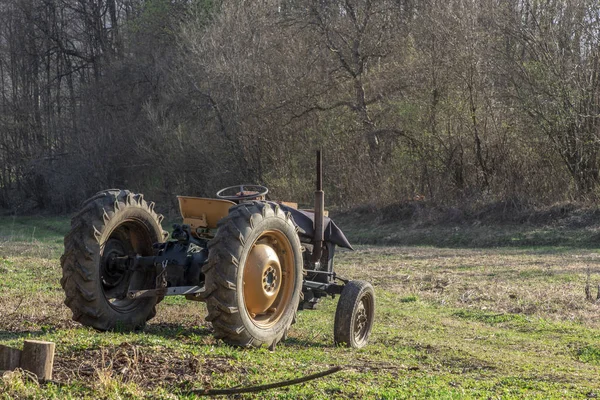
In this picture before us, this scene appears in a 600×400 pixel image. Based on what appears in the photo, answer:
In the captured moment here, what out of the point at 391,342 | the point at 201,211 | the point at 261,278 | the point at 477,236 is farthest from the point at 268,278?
the point at 477,236

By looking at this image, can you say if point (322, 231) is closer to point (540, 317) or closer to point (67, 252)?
point (67, 252)

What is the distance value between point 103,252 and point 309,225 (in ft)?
7.70

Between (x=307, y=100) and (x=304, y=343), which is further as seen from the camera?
(x=307, y=100)

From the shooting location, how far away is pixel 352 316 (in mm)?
8477

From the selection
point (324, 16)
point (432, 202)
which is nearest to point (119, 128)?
point (324, 16)

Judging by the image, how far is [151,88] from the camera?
1756 inches

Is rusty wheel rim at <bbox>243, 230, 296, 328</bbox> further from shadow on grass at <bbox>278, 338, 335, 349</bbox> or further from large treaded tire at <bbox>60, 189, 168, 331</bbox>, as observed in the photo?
large treaded tire at <bbox>60, 189, 168, 331</bbox>

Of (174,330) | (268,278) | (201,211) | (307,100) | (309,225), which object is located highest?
(307,100)

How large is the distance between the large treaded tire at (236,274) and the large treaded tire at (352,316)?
960mm

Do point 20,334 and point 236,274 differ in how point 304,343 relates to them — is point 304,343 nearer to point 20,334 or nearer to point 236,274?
point 236,274

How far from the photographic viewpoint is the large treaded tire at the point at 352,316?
333 inches

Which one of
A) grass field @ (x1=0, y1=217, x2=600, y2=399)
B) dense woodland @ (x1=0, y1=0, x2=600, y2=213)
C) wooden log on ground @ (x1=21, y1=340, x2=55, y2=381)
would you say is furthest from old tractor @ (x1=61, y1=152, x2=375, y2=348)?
dense woodland @ (x1=0, y1=0, x2=600, y2=213)

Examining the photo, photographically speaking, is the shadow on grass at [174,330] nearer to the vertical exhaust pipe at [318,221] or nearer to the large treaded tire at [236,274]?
the large treaded tire at [236,274]

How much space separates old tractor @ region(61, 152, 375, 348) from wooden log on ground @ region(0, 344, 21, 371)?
2.12 m
